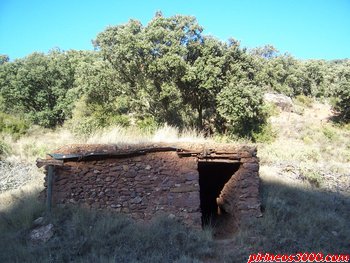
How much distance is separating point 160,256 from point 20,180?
25.2 feet

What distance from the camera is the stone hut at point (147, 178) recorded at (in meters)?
7.54

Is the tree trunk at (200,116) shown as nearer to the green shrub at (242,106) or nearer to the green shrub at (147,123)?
the green shrub at (242,106)

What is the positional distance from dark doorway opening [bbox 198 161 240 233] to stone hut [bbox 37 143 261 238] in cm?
60

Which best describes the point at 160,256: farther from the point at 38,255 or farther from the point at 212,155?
the point at 212,155

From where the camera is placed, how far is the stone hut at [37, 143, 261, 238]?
754cm

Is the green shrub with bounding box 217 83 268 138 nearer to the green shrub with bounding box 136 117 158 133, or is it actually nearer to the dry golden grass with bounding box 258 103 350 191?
the dry golden grass with bounding box 258 103 350 191

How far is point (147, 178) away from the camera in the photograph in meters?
7.71

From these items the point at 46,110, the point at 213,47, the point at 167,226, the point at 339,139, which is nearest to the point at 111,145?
the point at 167,226

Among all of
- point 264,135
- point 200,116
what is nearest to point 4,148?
point 200,116

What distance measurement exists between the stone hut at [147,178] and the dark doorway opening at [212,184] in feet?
1.97

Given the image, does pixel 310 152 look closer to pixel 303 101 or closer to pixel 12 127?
pixel 12 127

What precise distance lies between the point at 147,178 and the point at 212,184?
3.48 m

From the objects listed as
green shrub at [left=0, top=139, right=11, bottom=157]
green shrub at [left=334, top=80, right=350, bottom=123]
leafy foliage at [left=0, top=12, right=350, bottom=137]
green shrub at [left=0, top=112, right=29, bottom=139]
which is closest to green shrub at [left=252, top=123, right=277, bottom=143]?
leafy foliage at [left=0, top=12, right=350, bottom=137]

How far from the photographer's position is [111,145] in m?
7.85
